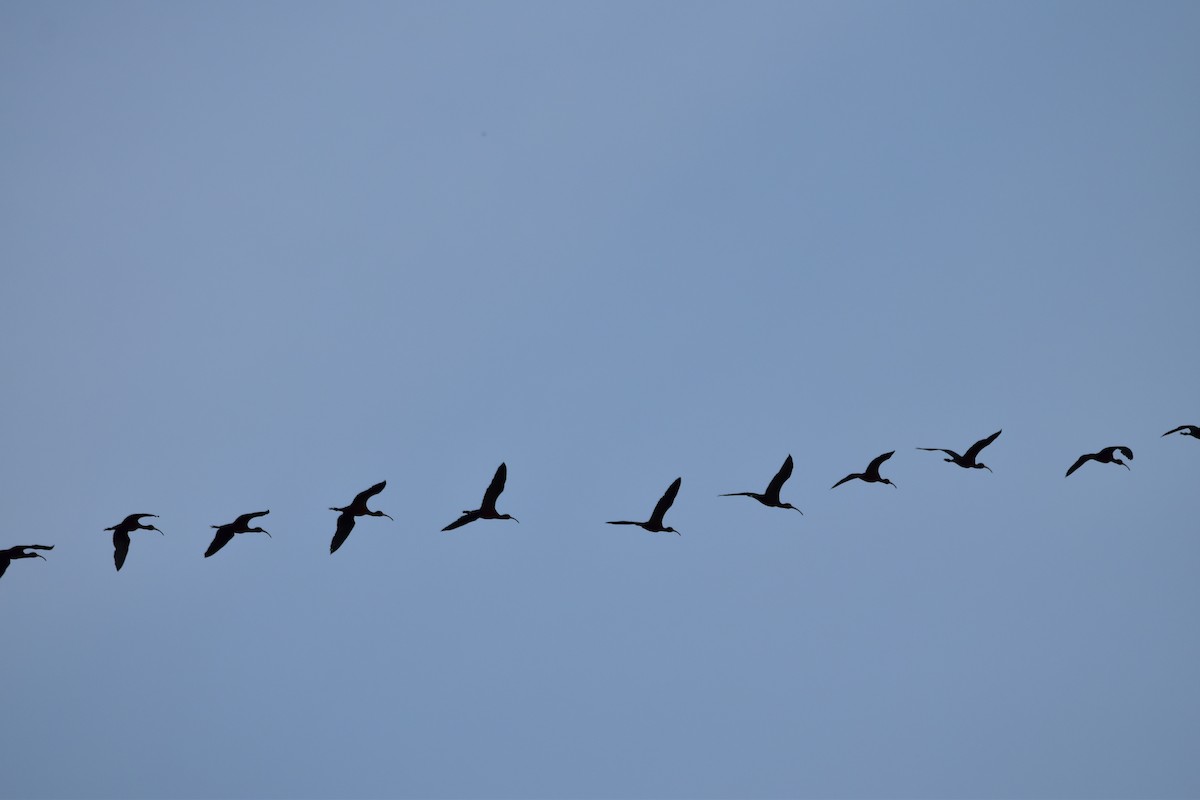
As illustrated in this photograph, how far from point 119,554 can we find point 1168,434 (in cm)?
3201

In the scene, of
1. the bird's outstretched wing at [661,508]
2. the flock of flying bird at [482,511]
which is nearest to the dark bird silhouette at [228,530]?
the flock of flying bird at [482,511]

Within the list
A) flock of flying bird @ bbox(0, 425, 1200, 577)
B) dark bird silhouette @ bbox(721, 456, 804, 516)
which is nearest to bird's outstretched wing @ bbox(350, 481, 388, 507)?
flock of flying bird @ bbox(0, 425, 1200, 577)

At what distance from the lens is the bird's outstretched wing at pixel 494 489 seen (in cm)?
4250

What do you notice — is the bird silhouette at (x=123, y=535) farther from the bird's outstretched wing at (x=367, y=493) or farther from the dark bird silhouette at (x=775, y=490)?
the dark bird silhouette at (x=775, y=490)

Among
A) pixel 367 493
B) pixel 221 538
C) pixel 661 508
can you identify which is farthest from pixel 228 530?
pixel 661 508

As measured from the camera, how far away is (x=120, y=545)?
4259cm

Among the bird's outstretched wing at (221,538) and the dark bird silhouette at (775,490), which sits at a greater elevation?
the dark bird silhouette at (775,490)

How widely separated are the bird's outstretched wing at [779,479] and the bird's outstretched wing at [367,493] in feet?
40.4

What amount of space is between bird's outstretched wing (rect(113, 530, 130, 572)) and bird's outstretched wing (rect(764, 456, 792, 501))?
20.4 m

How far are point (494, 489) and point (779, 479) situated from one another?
9.14 meters

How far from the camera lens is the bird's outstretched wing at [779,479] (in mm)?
42438

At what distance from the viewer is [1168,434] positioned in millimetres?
39531

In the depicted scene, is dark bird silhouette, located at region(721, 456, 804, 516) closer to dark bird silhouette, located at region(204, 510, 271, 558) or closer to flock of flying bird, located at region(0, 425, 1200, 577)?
flock of flying bird, located at region(0, 425, 1200, 577)

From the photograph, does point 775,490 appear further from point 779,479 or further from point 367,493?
point 367,493
